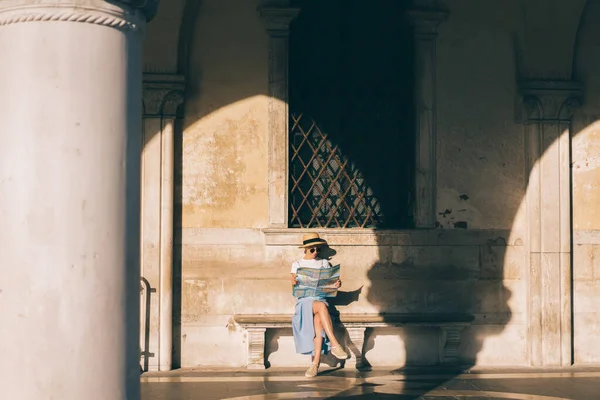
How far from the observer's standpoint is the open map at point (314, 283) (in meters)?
11.2

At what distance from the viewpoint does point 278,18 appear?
11617 mm

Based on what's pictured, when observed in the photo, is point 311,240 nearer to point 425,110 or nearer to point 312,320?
point 312,320

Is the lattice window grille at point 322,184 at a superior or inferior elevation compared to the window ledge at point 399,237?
superior

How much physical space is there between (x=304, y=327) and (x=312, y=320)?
0.37 feet

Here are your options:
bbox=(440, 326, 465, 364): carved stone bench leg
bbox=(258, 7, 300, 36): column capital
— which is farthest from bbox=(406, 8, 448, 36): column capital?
bbox=(440, 326, 465, 364): carved stone bench leg

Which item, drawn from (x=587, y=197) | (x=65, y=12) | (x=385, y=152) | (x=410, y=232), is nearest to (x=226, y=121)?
(x=385, y=152)

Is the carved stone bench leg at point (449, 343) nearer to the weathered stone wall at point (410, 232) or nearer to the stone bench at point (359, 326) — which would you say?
the stone bench at point (359, 326)

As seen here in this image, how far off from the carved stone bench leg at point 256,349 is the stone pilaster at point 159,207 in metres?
0.83

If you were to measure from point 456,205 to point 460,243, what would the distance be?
1.38 feet

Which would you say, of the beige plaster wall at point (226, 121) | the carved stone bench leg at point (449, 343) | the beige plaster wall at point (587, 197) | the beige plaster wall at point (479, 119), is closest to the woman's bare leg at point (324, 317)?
the beige plaster wall at point (226, 121)

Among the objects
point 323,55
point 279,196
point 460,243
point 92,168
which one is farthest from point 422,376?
point 92,168

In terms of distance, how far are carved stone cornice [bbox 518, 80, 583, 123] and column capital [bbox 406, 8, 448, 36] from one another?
1150mm

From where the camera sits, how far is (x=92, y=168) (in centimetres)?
505

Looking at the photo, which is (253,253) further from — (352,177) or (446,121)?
(446,121)
